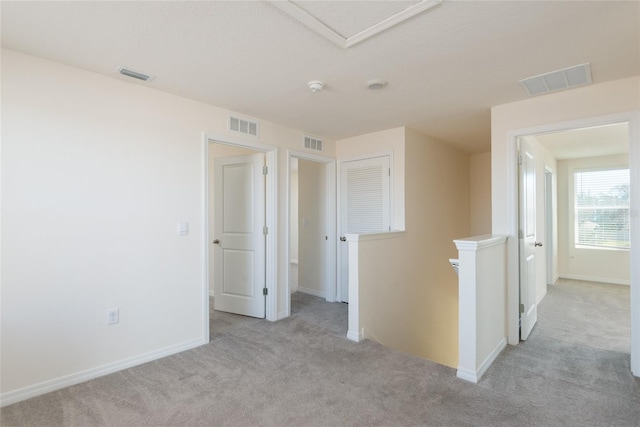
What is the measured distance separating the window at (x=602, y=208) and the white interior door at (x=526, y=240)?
3.26m

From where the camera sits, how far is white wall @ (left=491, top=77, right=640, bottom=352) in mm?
2545

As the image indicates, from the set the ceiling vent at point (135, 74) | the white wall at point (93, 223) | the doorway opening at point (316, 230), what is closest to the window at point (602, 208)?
the doorway opening at point (316, 230)

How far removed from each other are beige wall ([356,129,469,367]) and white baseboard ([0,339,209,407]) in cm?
180

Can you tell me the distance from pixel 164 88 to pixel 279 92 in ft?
3.21

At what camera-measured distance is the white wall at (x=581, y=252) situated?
5.40m

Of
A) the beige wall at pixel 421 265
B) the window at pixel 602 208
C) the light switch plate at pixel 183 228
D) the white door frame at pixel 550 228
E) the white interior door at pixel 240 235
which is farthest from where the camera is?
the white door frame at pixel 550 228

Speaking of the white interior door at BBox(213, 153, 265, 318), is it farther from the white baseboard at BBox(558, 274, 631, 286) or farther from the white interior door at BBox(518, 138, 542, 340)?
the white baseboard at BBox(558, 274, 631, 286)

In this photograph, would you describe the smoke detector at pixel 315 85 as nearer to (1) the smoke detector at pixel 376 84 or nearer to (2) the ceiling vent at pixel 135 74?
(1) the smoke detector at pixel 376 84

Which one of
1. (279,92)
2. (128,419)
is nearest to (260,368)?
(128,419)

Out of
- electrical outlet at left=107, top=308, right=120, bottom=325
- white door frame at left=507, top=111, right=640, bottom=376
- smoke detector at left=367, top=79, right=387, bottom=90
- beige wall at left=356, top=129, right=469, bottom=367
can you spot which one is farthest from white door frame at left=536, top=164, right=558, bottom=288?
electrical outlet at left=107, top=308, right=120, bottom=325

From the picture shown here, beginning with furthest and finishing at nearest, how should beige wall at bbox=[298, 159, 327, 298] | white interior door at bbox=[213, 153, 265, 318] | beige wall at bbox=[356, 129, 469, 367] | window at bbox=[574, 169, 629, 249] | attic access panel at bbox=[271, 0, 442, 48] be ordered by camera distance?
window at bbox=[574, 169, 629, 249], beige wall at bbox=[298, 159, 327, 298], white interior door at bbox=[213, 153, 265, 318], beige wall at bbox=[356, 129, 469, 367], attic access panel at bbox=[271, 0, 442, 48]

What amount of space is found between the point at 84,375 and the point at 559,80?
432 centimetres

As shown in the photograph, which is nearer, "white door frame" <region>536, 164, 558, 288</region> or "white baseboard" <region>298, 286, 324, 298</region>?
"white baseboard" <region>298, 286, 324, 298</region>

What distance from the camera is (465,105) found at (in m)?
3.14
